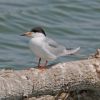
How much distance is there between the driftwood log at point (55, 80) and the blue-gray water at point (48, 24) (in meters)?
3.80

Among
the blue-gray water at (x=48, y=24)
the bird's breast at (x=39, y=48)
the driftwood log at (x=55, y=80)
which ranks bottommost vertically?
the driftwood log at (x=55, y=80)

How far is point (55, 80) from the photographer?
23.8 feet

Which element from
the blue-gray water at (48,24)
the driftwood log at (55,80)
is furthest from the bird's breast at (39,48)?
the blue-gray water at (48,24)

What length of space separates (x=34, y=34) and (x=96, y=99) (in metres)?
1.30

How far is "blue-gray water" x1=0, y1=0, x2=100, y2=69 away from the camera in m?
12.1

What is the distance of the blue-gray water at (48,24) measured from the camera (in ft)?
39.6

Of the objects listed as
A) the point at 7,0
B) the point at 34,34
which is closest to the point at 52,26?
the point at 7,0

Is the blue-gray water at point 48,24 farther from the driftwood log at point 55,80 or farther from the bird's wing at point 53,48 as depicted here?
the driftwood log at point 55,80

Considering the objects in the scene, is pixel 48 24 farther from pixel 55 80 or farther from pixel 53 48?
pixel 55 80

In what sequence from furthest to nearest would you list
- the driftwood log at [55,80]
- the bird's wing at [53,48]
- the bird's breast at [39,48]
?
the bird's wing at [53,48] → the bird's breast at [39,48] → the driftwood log at [55,80]

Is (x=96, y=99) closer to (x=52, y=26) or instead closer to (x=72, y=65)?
(x=72, y=65)

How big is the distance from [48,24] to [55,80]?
6878mm

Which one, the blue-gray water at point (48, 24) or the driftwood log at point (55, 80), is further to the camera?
the blue-gray water at point (48, 24)

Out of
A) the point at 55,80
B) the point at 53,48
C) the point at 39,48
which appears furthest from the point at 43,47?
the point at 55,80
